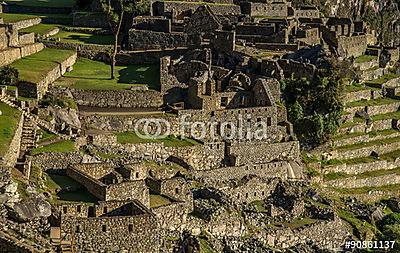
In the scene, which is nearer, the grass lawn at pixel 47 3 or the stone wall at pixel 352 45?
the stone wall at pixel 352 45

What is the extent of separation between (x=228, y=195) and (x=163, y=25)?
27.5m

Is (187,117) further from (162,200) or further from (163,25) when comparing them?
(163,25)

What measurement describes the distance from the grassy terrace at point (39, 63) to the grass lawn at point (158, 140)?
6.75 m

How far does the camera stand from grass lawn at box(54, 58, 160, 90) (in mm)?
58469

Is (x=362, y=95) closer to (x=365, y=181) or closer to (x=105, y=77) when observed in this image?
(x=365, y=181)

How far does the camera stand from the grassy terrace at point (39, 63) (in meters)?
54.3

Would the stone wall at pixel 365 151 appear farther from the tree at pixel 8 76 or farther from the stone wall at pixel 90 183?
the stone wall at pixel 90 183

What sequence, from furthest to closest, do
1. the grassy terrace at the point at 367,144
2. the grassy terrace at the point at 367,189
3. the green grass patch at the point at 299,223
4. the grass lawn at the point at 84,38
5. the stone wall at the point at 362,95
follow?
the grass lawn at the point at 84,38, the stone wall at the point at 362,95, the grassy terrace at the point at 367,144, the grassy terrace at the point at 367,189, the green grass patch at the point at 299,223

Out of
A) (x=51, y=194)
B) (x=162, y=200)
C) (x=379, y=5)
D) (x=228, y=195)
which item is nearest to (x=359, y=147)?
(x=228, y=195)

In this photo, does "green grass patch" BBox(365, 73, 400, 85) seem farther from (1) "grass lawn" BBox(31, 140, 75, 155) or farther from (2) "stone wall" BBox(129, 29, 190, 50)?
(1) "grass lawn" BBox(31, 140, 75, 155)

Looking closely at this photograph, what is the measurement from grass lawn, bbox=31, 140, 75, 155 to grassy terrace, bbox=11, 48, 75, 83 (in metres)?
8.29

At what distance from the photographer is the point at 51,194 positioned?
3700cm

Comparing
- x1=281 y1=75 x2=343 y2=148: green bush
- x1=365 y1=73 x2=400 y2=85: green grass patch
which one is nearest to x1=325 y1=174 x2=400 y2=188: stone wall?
x1=281 y1=75 x2=343 y2=148: green bush

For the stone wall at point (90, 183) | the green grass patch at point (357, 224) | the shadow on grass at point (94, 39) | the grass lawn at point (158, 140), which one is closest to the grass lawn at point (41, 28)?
the shadow on grass at point (94, 39)
